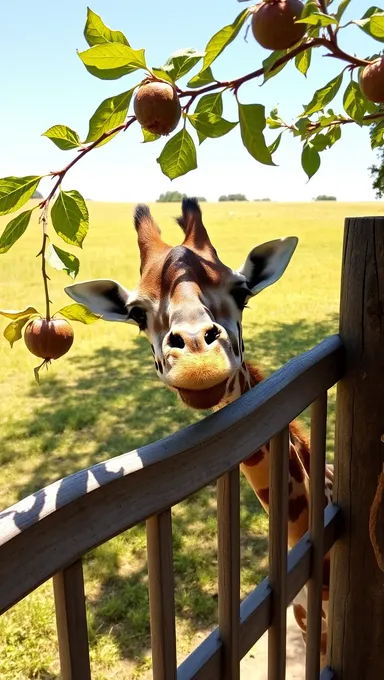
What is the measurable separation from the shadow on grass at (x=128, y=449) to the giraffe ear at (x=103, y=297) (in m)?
1.78

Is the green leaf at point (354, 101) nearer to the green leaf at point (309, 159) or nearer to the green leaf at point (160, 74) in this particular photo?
the green leaf at point (309, 159)

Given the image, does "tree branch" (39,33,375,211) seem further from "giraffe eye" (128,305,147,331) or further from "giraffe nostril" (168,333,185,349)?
"giraffe eye" (128,305,147,331)

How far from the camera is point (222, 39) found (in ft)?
2.14

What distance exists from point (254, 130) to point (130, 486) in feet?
1.76

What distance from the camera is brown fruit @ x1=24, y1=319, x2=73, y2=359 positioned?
2.62ft

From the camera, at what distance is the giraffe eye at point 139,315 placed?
1454 millimetres

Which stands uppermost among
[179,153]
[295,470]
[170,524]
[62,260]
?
[179,153]

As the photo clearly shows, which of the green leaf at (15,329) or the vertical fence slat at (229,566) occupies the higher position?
the green leaf at (15,329)

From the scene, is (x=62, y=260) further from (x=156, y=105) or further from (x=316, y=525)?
(x=316, y=525)

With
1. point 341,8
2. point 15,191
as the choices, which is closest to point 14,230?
point 15,191

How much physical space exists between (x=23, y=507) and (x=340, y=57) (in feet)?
2.41

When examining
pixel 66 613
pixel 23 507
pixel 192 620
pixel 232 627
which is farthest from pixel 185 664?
pixel 192 620

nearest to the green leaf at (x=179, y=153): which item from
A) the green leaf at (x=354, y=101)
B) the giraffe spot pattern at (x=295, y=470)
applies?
the green leaf at (x=354, y=101)

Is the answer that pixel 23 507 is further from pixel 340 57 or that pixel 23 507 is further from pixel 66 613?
pixel 340 57
